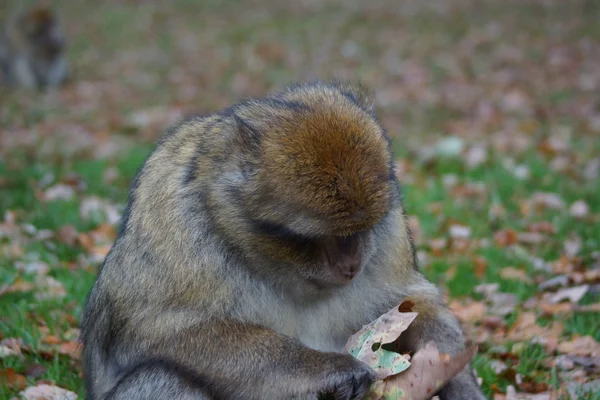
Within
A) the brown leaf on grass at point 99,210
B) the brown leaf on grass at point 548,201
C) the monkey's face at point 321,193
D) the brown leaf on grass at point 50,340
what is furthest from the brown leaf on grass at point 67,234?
Answer: the brown leaf on grass at point 548,201

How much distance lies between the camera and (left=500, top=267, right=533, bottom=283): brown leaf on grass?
552 centimetres

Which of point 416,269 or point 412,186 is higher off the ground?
point 416,269

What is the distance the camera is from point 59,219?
21.9 ft

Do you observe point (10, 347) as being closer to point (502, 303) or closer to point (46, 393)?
point (46, 393)

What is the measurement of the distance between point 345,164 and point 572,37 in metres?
14.2

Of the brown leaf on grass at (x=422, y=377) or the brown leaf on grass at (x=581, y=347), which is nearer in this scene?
the brown leaf on grass at (x=422, y=377)

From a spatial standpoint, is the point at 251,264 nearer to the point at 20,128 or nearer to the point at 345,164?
the point at 345,164

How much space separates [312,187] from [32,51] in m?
14.3

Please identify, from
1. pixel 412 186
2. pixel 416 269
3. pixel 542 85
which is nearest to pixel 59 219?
pixel 412 186

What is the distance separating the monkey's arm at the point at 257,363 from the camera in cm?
308

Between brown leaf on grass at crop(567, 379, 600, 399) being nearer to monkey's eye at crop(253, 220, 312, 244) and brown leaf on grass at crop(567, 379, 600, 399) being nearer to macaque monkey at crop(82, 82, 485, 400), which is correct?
macaque monkey at crop(82, 82, 485, 400)

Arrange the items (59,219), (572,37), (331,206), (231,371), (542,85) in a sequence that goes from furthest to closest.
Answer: (572,37) < (542,85) < (59,219) < (231,371) < (331,206)

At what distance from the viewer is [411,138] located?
33.6ft

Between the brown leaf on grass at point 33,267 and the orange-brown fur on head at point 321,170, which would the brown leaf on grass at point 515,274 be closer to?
the orange-brown fur on head at point 321,170
